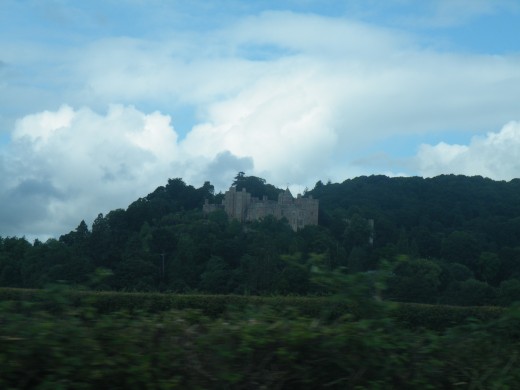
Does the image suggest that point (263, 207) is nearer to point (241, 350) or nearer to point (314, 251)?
point (314, 251)

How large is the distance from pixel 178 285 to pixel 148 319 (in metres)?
16.7

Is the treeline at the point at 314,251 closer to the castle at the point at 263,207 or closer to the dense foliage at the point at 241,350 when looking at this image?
the dense foliage at the point at 241,350

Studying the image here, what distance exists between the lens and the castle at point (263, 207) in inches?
2119

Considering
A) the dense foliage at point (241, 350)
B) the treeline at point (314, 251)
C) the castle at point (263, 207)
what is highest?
the castle at point (263, 207)

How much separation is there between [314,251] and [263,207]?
6008 centimetres

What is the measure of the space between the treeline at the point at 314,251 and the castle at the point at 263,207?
253 centimetres

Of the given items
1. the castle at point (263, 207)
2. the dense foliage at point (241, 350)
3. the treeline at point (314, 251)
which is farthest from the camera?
the castle at point (263, 207)

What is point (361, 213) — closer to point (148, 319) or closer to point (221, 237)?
point (221, 237)

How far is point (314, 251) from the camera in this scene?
6297 mm

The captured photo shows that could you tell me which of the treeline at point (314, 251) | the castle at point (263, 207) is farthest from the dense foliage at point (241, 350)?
the castle at point (263, 207)

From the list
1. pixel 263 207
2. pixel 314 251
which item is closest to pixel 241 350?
pixel 314 251

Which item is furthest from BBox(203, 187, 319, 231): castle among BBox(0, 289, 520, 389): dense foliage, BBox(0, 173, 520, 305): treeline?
BBox(0, 289, 520, 389): dense foliage

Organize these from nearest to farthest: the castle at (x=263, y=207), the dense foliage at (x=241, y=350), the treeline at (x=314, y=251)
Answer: the dense foliage at (x=241, y=350) → the treeline at (x=314, y=251) → the castle at (x=263, y=207)

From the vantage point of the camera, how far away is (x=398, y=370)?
3785 mm
